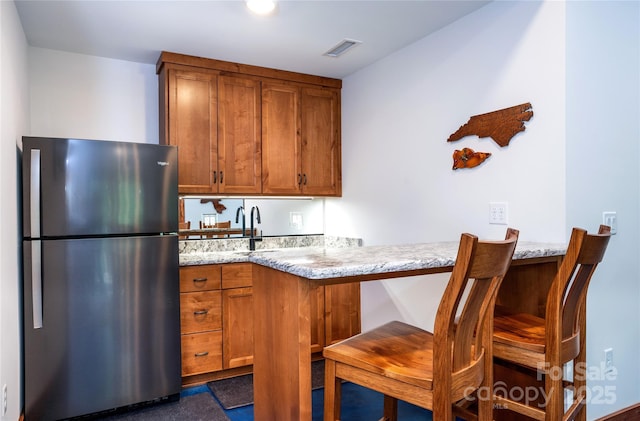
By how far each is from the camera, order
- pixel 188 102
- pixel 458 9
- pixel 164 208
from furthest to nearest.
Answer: pixel 188 102 → pixel 164 208 → pixel 458 9

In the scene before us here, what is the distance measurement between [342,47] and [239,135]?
3.42 ft

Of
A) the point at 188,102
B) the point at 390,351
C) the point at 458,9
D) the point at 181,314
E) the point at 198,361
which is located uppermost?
the point at 458,9

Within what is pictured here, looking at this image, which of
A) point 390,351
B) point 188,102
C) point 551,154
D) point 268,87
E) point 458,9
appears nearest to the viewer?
point 390,351

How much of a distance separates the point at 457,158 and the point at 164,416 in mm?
2356

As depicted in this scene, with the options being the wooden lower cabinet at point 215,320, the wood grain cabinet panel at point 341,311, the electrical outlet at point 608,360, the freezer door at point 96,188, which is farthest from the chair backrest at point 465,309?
the wood grain cabinet panel at point 341,311

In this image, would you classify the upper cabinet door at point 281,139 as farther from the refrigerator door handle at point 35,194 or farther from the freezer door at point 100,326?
the refrigerator door handle at point 35,194

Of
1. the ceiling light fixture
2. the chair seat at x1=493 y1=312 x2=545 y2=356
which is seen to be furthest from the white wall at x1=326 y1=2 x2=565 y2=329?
the ceiling light fixture

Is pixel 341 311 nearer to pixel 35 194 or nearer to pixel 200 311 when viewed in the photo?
pixel 200 311

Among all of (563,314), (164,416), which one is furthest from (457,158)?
(164,416)

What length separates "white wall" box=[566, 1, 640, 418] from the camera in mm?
2041

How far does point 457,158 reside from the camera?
8.36 ft

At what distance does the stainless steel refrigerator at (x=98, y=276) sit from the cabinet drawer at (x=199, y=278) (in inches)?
6.7

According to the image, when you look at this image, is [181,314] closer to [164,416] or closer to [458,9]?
[164,416]

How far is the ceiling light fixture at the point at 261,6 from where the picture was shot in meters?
2.24
